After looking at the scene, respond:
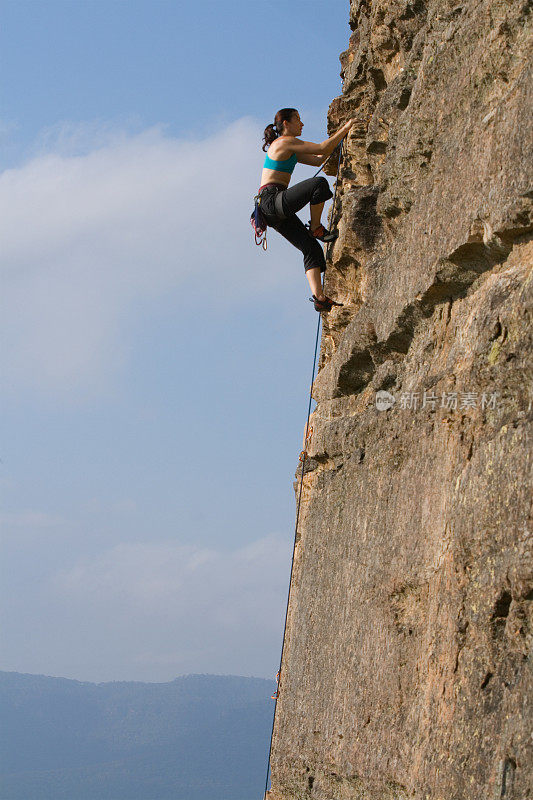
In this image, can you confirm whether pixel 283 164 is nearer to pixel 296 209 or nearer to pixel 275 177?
pixel 275 177

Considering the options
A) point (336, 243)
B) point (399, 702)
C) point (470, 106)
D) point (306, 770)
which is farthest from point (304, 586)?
point (470, 106)

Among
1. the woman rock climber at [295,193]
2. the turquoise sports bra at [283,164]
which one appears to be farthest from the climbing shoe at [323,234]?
the turquoise sports bra at [283,164]

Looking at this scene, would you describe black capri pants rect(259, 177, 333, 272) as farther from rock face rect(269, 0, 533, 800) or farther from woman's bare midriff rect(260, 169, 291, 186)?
rock face rect(269, 0, 533, 800)

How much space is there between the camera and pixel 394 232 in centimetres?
884

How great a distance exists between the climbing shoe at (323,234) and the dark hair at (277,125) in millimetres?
1031

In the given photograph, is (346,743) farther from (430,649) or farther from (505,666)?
(505,666)

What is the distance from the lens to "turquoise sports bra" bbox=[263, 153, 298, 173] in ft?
33.9

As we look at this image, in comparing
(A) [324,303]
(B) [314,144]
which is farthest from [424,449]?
(B) [314,144]

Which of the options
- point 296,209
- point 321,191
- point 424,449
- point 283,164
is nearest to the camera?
point 424,449

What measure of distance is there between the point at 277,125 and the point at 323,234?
133 cm

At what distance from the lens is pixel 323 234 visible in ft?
33.3

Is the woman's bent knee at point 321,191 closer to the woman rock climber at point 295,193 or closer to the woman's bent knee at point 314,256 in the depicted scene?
the woman rock climber at point 295,193

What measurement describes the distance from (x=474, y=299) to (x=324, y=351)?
3.69 meters

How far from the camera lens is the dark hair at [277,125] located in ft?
33.4
